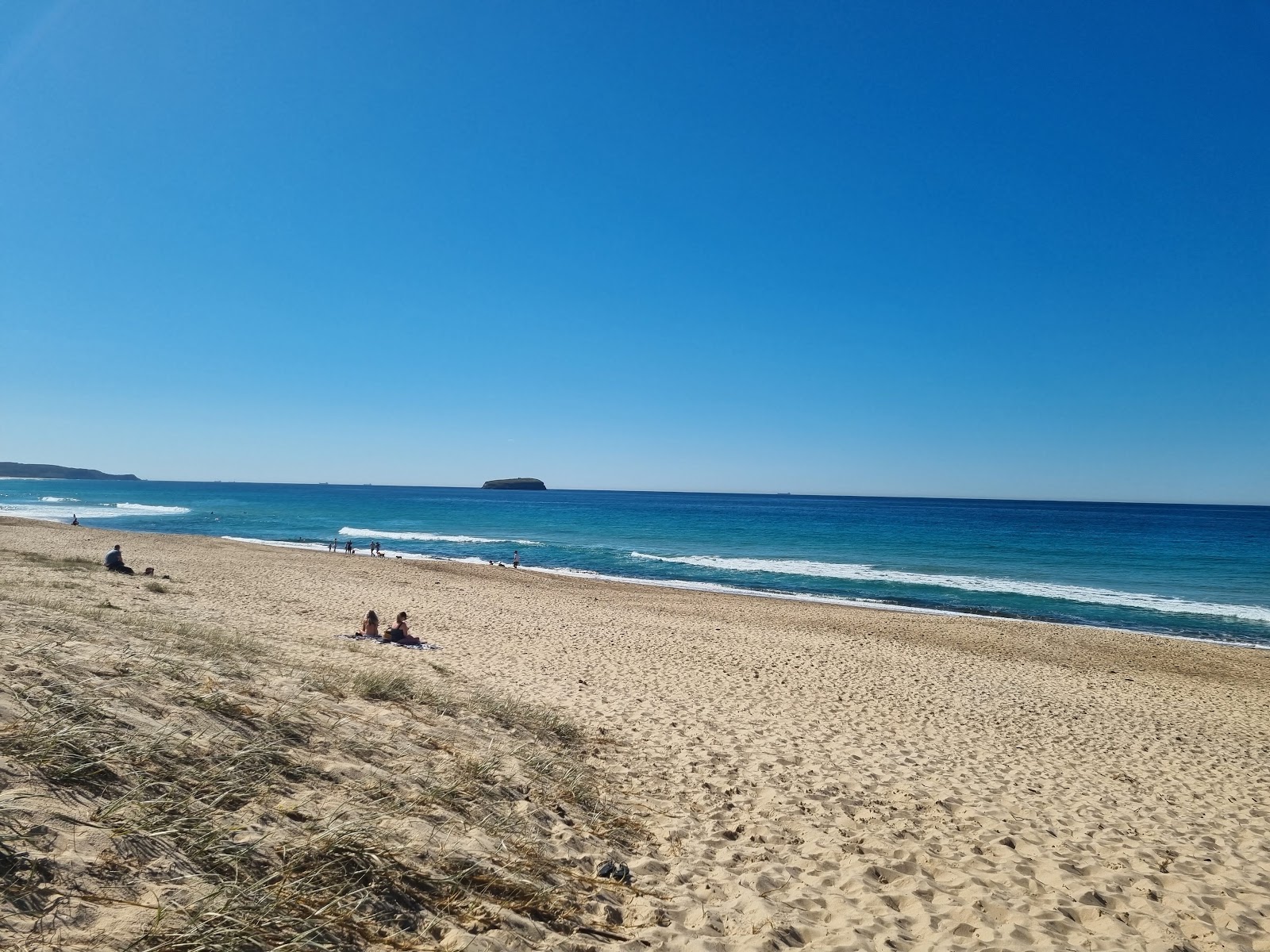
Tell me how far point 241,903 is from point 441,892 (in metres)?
1.17

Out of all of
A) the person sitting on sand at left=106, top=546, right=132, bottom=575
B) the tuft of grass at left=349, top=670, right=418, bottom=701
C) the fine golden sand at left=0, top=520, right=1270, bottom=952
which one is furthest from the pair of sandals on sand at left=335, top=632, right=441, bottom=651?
the person sitting on sand at left=106, top=546, right=132, bottom=575

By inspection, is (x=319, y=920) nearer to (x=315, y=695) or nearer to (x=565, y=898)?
(x=565, y=898)

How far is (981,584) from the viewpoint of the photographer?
108 ft

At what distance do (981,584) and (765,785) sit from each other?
3075cm

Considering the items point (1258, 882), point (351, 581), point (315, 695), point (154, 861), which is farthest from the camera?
point (351, 581)

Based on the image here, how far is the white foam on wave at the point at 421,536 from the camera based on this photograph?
52.2 meters

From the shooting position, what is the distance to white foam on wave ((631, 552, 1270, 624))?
27078 millimetres

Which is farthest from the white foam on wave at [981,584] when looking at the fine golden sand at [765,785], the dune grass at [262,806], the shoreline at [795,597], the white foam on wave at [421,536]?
the dune grass at [262,806]

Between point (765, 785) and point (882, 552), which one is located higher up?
point (882, 552)

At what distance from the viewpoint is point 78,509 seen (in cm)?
7494

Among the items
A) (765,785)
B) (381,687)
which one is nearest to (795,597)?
(765,785)

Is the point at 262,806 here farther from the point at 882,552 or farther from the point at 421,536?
the point at 421,536

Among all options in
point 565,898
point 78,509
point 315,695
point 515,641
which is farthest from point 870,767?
point 78,509

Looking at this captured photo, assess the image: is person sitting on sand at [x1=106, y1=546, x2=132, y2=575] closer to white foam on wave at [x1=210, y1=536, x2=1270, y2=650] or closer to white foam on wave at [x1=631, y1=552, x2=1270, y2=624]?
white foam on wave at [x1=210, y1=536, x2=1270, y2=650]
